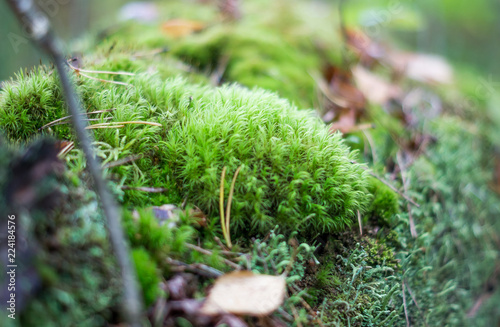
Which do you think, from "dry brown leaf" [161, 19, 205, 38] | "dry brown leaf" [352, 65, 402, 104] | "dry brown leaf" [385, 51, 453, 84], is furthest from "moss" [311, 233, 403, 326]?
"dry brown leaf" [385, 51, 453, 84]

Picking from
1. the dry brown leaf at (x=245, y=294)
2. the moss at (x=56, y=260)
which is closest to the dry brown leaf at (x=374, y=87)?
the dry brown leaf at (x=245, y=294)

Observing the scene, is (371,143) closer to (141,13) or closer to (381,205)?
(381,205)

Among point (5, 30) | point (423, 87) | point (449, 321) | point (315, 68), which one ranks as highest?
point (5, 30)

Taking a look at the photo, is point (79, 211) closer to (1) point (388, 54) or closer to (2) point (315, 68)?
(2) point (315, 68)

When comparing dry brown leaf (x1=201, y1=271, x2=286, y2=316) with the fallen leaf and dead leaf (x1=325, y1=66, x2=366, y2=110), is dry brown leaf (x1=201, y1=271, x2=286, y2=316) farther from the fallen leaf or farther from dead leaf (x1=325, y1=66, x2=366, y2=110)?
the fallen leaf

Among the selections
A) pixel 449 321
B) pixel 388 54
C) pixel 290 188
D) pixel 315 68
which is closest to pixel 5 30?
pixel 315 68

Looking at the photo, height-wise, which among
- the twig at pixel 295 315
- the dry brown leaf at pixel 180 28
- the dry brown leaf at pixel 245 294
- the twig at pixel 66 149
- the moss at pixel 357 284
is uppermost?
the dry brown leaf at pixel 180 28

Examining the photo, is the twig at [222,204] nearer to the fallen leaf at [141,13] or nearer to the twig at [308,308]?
the twig at [308,308]
